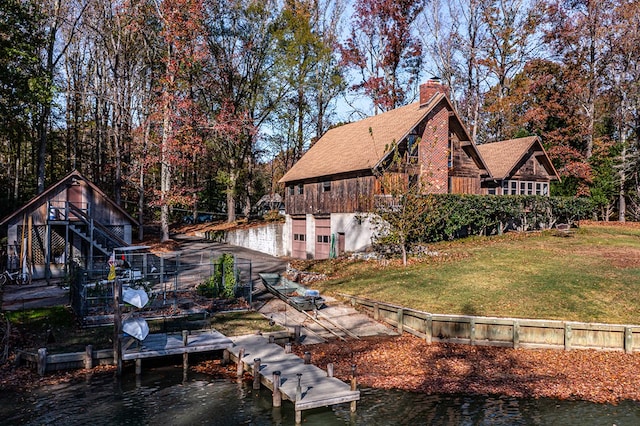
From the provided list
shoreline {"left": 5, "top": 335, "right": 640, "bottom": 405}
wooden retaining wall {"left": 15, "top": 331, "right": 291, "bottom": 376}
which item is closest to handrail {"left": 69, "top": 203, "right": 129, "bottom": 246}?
wooden retaining wall {"left": 15, "top": 331, "right": 291, "bottom": 376}

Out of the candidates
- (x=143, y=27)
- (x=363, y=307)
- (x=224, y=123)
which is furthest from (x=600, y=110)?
(x=143, y=27)

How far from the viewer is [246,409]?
13555mm

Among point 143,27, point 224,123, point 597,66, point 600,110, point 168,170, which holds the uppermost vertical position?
point 143,27

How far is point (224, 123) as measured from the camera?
41.3 m

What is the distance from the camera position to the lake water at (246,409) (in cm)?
1275

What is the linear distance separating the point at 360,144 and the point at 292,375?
2530 cm

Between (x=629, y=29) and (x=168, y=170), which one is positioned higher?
(x=629, y=29)

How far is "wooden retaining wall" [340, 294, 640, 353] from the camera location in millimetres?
17391

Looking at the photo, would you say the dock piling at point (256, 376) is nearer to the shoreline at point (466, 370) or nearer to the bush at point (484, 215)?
the shoreline at point (466, 370)

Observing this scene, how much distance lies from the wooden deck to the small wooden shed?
11.4 metres

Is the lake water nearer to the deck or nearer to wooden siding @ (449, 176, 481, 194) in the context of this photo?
the deck

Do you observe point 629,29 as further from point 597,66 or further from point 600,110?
point 600,110

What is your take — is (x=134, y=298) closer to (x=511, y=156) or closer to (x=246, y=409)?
(x=246, y=409)

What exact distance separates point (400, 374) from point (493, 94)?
167 ft
